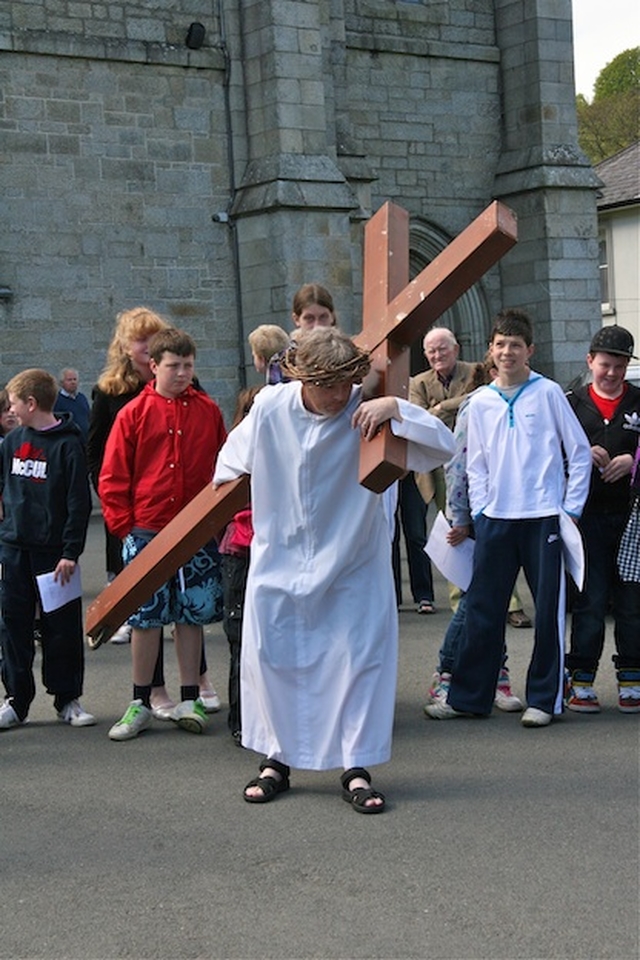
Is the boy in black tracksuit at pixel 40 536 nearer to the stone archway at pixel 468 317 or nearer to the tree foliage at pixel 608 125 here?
the stone archway at pixel 468 317

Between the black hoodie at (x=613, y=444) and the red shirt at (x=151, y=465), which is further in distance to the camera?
the black hoodie at (x=613, y=444)

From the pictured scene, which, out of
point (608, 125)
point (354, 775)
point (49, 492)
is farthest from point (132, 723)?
point (608, 125)

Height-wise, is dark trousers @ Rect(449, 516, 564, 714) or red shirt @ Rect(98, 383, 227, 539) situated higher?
red shirt @ Rect(98, 383, 227, 539)

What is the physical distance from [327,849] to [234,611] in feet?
6.33

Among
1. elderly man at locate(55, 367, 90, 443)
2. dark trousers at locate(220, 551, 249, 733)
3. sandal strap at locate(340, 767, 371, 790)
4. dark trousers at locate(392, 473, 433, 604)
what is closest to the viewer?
sandal strap at locate(340, 767, 371, 790)

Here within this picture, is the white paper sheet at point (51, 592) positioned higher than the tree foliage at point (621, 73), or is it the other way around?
the tree foliage at point (621, 73)

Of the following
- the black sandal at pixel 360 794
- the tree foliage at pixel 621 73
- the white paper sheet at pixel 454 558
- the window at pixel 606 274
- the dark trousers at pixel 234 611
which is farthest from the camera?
the tree foliage at pixel 621 73

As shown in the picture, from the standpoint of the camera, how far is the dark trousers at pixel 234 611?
6.71 metres

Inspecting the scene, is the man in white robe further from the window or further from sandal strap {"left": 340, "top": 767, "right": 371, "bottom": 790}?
the window

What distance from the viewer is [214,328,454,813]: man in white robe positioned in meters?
5.45

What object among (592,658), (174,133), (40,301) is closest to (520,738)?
(592,658)

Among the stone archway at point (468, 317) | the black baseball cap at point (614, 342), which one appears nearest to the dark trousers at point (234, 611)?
the black baseball cap at point (614, 342)

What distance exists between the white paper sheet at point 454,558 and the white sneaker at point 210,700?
1320 millimetres

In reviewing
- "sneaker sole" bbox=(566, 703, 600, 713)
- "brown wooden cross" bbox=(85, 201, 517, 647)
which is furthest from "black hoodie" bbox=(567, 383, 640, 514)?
"brown wooden cross" bbox=(85, 201, 517, 647)
